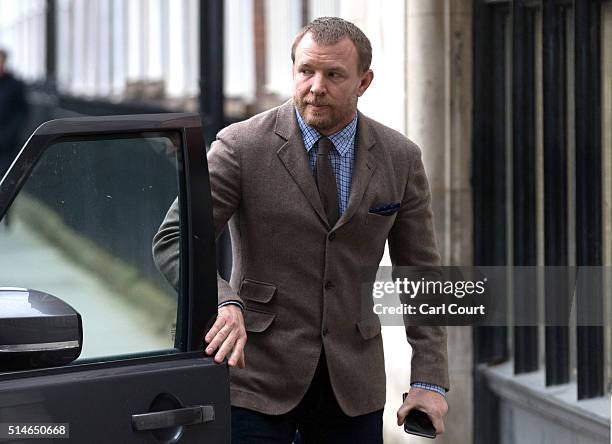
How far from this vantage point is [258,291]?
153 inches

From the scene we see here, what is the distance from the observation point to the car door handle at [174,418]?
11.2 ft

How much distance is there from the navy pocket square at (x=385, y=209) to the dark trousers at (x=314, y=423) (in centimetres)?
40

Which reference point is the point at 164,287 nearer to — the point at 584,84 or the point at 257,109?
the point at 584,84

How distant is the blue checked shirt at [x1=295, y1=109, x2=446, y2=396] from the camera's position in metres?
3.92

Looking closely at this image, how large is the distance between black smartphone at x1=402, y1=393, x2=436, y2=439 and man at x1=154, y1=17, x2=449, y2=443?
0.03 metres

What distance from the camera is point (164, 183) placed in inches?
139

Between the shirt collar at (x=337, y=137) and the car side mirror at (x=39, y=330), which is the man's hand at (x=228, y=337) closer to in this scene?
the car side mirror at (x=39, y=330)

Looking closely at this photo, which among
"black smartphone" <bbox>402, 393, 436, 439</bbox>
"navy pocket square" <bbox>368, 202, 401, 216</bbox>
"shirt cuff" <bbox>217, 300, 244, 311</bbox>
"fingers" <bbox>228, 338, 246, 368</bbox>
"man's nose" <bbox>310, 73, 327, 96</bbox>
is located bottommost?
"black smartphone" <bbox>402, 393, 436, 439</bbox>

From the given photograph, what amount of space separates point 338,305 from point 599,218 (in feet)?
6.59

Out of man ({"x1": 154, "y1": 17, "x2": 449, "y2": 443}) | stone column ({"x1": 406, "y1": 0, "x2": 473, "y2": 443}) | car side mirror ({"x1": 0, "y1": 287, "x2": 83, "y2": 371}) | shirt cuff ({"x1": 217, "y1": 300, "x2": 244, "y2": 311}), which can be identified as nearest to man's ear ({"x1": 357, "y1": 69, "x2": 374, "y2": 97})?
man ({"x1": 154, "y1": 17, "x2": 449, "y2": 443})

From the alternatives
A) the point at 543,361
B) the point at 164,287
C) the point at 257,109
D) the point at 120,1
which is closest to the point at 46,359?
the point at 164,287

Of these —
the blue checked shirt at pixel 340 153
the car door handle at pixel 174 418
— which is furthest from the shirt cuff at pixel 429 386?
the car door handle at pixel 174 418

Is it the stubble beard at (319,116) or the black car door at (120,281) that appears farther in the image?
the stubble beard at (319,116)

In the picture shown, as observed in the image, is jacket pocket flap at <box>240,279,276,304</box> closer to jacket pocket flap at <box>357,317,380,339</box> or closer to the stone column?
jacket pocket flap at <box>357,317,380,339</box>
